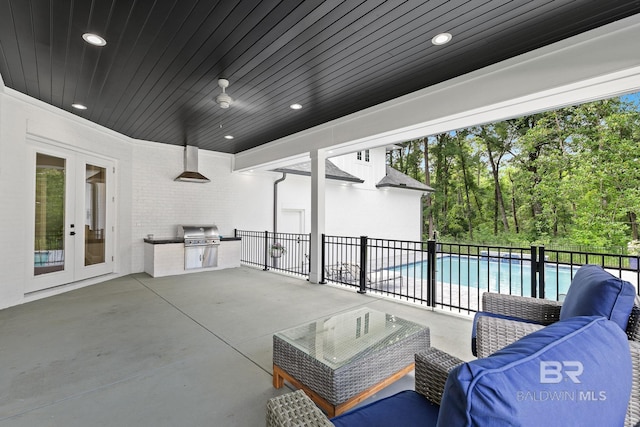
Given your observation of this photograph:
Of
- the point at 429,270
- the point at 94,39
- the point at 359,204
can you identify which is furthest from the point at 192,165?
the point at 429,270

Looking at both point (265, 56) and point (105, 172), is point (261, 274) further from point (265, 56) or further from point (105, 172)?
point (265, 56)

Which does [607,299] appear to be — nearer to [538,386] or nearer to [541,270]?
[538,386]

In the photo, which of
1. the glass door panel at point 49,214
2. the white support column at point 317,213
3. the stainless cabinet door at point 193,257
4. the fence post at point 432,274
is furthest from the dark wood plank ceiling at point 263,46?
the stainless cabinet door at point 193,257

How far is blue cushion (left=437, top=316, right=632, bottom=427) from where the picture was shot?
617 millimetres

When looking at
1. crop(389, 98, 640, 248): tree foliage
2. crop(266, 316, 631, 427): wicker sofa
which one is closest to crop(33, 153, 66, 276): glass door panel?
crop(266, 316, 631, 427): wicker sofa

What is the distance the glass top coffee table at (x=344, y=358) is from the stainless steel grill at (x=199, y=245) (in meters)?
4.91

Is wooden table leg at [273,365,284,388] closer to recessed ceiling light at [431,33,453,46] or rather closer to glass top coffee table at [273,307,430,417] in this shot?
glass top coffee table at [273,307,430,417]

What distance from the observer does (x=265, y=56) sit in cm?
313

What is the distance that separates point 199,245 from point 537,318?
6266 mm

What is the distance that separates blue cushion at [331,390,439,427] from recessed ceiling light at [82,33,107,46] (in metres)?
3.70

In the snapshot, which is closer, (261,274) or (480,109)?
(480,109)

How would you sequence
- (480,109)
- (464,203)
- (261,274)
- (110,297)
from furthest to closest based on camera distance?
(464,203) < (261,274) < (110,297) < (480,109)

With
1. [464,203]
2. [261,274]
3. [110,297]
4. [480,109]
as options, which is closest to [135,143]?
[110,297]

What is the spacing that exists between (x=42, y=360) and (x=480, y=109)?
507 cm
